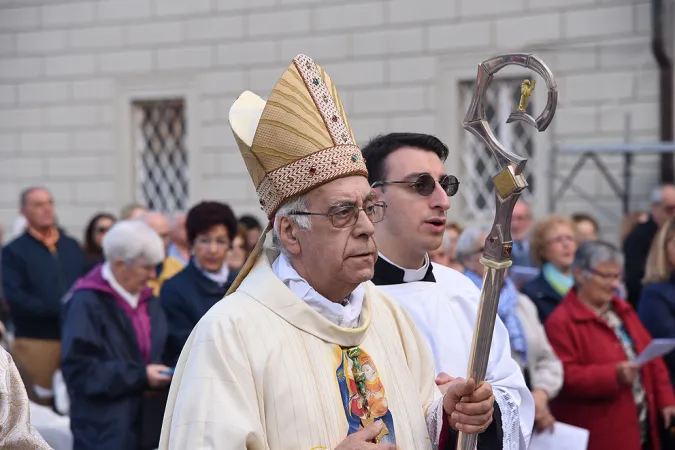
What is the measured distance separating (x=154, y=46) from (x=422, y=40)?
3513mm

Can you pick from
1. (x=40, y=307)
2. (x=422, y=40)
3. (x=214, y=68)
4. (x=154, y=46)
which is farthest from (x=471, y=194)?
(x=40, y=307)

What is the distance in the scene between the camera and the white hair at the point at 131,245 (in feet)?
18.6

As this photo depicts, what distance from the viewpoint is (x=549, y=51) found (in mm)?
11359

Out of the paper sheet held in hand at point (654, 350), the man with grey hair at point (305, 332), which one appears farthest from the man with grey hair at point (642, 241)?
the man with grey hair at point (305, 332)

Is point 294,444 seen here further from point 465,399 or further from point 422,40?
point 422,40

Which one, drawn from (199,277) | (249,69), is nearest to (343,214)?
(199,277)

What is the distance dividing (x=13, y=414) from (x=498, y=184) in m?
1.40

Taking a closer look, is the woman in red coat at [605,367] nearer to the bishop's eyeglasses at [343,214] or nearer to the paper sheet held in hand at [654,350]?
the paper sheet held in hand at [654,350]

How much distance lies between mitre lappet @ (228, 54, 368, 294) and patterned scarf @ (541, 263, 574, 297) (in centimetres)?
395

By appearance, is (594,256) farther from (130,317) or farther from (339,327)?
(339,327)

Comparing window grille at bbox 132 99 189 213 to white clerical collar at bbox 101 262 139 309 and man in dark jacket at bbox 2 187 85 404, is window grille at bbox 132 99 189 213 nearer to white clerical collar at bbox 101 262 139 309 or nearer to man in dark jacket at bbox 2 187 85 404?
man in dark jacket at bbox 2 187 85 404

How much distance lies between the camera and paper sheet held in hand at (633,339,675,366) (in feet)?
18.9

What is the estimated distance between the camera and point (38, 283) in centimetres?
837

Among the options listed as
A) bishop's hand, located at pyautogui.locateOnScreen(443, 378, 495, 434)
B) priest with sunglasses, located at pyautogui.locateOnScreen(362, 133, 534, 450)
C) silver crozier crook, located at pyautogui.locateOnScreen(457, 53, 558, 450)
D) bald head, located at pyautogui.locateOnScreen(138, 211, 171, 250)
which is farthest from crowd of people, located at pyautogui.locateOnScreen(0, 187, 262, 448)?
silver crozier crook, located at pyautogui.locateOnScreen(457, 53, 558, 450)
